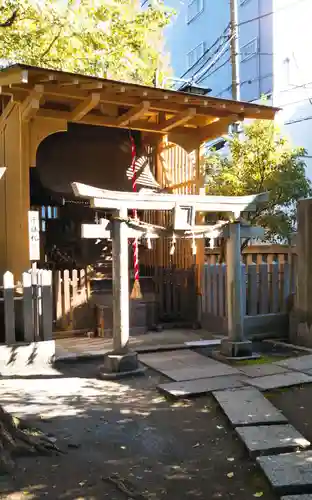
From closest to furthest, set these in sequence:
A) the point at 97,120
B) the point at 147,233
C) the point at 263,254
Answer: the point at 147,233 → the point at 97,120 → the point at 263,254

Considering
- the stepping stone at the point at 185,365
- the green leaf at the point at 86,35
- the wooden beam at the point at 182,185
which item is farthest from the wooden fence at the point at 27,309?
the green leaf at the point at 86,35

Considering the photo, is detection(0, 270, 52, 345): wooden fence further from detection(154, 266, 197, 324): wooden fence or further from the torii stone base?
detection(154, 266, 197, 324): wooden fence

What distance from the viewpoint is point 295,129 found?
20.5 meters

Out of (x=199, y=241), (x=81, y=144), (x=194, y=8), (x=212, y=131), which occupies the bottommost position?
(x=199, y=241)

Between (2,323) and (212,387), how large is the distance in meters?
3.61

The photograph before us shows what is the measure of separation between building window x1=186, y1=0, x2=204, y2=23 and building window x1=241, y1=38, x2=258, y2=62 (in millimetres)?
4625

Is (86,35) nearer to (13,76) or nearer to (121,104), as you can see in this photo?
(121,104)

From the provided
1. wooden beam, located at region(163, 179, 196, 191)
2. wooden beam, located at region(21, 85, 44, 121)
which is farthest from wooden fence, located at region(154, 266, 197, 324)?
wooden beam, located at region(21, 85, 44, 121)

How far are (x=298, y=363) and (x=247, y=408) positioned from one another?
2.35m

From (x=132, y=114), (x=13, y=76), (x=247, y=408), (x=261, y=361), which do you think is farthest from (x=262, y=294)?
(x=13, y=76)

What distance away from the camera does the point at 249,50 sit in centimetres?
2158

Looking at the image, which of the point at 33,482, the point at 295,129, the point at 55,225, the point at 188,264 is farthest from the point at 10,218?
the point at 295,129

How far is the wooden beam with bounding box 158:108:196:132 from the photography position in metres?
9.58

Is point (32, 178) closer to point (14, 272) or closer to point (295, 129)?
point (14, 272)
